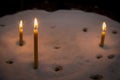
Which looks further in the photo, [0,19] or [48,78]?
[0,19]

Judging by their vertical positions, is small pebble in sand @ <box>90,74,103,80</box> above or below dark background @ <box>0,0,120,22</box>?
below

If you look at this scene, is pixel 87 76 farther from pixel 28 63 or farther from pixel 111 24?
pixel 111 24

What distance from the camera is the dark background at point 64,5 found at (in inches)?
190

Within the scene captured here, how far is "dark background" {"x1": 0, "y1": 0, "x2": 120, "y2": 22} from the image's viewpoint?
4.83 m

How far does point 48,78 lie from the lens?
8.50ft

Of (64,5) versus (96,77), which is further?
(64,5)

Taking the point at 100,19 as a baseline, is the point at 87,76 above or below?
below

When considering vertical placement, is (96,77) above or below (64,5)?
below

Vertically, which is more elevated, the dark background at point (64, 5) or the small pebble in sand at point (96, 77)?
the dark background at point (64, 5)

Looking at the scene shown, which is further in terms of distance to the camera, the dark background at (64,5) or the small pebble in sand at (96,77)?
the dark background at (64,5)

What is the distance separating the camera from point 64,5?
5055 millimetres

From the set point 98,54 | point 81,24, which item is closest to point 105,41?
point 98,54

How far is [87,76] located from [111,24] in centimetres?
151

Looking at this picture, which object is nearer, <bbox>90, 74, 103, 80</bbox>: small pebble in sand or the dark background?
<bbox>90, 74, 103, 80</bbox>: small pebble in sand
